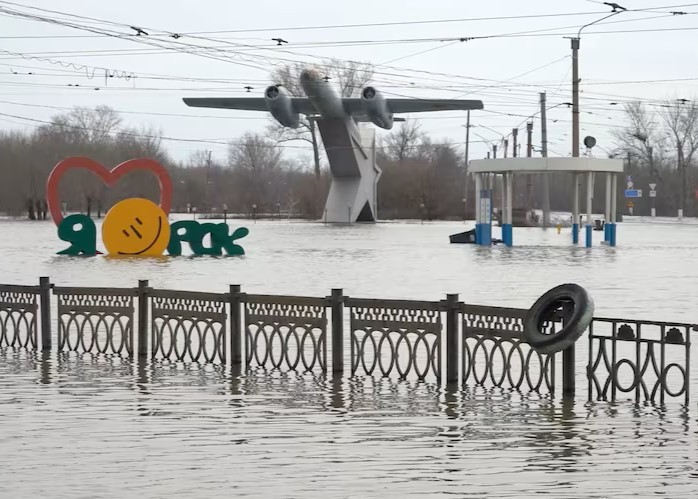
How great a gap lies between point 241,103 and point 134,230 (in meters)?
36.0

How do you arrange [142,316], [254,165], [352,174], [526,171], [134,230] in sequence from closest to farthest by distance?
[142,316]
[134,230]
[526,171]
[352,174]
[254,165]

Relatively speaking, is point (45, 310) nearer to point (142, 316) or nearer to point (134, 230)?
point (142, 316)

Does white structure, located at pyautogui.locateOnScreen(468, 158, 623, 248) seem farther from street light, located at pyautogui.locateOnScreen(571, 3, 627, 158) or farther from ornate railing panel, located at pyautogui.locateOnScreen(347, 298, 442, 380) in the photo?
ornate railing panel, located at pyautogui.locateOnScreen(347, 298, 442, 380)

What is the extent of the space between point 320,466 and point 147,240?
34449 millimetres

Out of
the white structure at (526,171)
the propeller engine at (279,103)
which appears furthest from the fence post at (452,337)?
the propeller engine at (279,103)

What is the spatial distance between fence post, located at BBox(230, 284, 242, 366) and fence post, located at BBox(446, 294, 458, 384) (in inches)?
96.4

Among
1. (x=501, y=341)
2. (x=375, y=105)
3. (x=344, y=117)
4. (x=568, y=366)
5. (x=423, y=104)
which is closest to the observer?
(x=568, y=366)

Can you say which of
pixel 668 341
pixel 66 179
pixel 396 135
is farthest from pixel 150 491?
pixel 396 135

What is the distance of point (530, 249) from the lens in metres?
45.7

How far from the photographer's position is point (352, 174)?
89.4 meters

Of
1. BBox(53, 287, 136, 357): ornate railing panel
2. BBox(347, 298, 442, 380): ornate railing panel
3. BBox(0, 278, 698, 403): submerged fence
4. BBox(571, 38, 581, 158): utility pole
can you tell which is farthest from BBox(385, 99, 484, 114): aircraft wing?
BBox(347, 298, 442, 380): ornate railing panel

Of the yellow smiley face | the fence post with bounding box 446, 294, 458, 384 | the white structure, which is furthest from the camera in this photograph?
the white structure

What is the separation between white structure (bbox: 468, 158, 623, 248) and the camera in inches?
1893

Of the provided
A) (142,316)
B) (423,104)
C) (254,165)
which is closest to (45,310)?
(142,316)
